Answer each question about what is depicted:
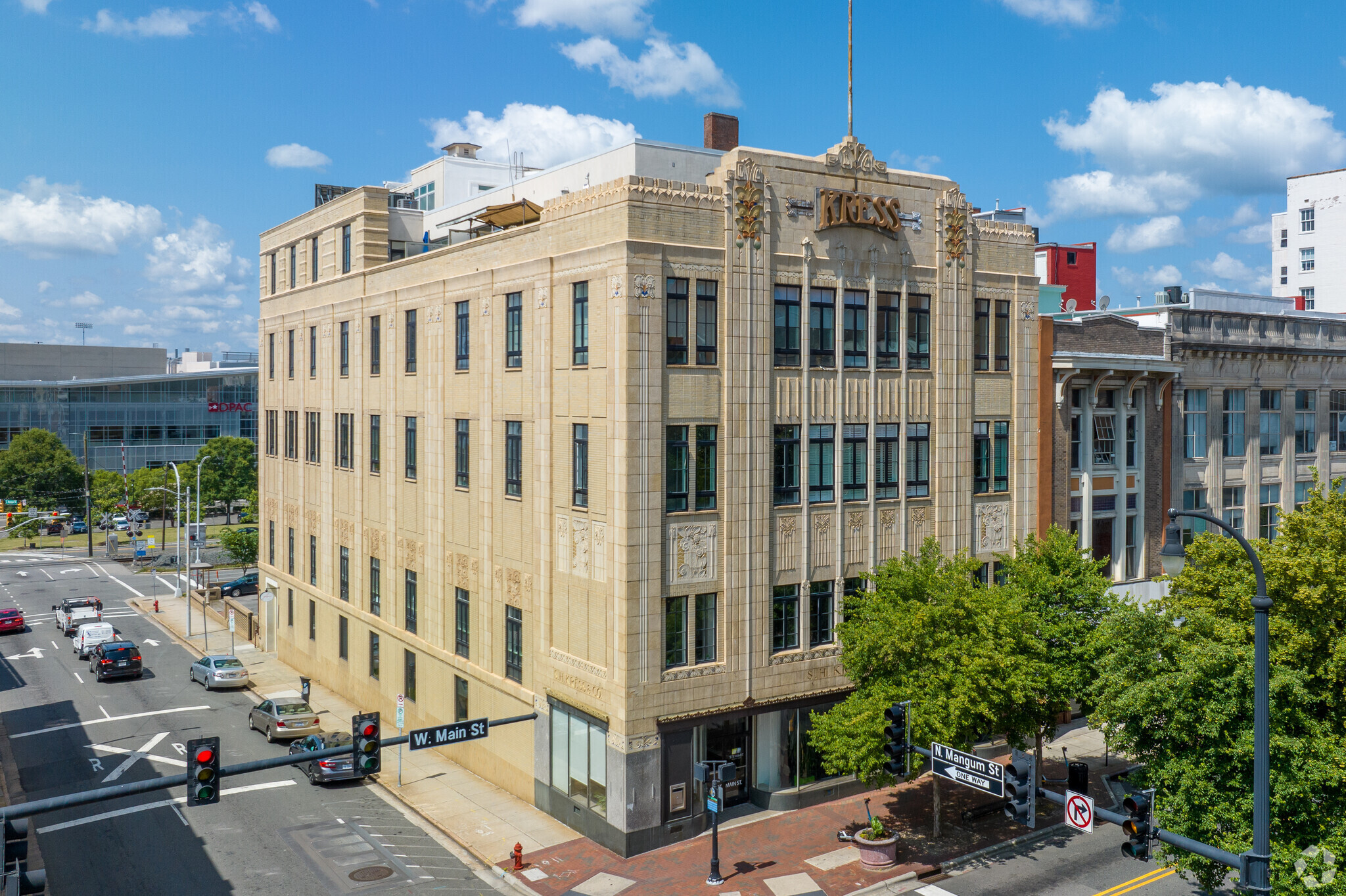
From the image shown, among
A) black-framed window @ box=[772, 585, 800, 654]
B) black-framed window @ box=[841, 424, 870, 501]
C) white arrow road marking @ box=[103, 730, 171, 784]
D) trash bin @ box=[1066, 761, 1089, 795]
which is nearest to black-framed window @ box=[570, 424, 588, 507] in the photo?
black-framed window @ box=[772, 585, 800, 654]

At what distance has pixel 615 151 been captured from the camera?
3419 centimetres

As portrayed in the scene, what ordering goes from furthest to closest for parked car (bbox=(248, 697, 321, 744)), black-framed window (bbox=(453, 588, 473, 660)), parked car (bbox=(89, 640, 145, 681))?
parked car (bbox=(89, 640, 145, 681)) < parked car (bbox=(248, 697, 321, 744)) < black-framed window (bbox=(453, 588, 473, 660))

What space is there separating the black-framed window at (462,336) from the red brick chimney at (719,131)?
10184 mm

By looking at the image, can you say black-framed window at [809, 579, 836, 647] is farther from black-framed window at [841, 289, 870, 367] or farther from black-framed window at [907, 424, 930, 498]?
black-framed window at [841, 289, 870, 367]

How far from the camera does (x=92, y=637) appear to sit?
5347cm

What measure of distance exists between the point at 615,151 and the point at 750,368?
31.5 ft

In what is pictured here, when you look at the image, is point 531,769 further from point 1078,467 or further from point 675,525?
point 1078,467

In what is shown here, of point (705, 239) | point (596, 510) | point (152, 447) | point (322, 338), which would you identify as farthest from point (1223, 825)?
point (152, 447)

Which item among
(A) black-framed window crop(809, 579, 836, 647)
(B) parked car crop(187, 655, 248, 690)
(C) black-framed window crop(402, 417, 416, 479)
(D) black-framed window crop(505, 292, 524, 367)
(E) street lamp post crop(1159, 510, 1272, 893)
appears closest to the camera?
(E) street lamp post crop(1159, 510, 1272, 893)

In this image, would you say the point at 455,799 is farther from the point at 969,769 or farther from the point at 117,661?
the point at 117,661

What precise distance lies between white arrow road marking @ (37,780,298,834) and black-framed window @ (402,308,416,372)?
1585 centimetres

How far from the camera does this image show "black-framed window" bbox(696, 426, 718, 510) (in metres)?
29.2

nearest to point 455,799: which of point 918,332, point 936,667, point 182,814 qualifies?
point 182,814

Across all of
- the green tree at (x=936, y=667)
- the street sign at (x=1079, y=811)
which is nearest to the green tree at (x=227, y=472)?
the green tree at (x=936, y=667)
